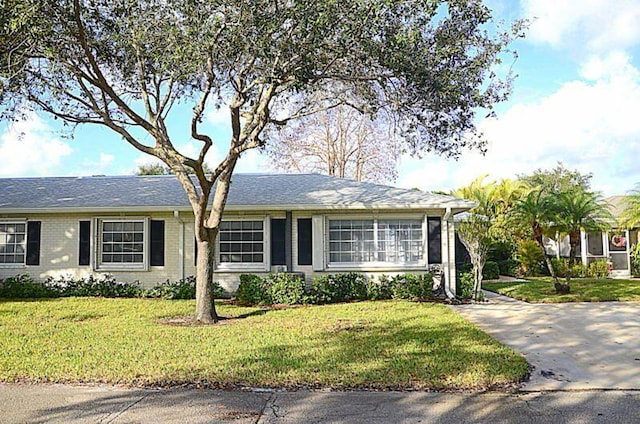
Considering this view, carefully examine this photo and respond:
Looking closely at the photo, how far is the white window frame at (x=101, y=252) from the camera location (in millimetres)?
15414

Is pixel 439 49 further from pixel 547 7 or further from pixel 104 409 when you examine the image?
pixel 104 409

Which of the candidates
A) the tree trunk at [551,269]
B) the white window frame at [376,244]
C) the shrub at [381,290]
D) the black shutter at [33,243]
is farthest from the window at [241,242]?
the tree trunk at [551,269]

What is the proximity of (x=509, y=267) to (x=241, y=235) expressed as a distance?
13606 mm

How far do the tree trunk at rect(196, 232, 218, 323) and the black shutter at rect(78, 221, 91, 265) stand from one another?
5.88 m

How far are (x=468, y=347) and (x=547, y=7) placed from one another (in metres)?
6.38

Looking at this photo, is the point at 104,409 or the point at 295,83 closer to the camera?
the point at 104,409

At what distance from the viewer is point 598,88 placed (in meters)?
15.0

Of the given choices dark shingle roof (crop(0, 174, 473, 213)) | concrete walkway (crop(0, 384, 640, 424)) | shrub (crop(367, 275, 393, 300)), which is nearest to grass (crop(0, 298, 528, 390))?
concrete walkway (crop(0, 384, 640, 424))

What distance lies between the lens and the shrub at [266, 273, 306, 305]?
45.5 ft

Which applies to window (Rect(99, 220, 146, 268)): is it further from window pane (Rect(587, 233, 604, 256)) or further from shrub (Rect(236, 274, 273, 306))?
window pane (Rect(587, 233, 604, 256))

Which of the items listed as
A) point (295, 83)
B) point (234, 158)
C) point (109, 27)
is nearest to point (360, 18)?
point (295, 83)

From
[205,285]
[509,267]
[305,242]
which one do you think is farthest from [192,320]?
[509,267]

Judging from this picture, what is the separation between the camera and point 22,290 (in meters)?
15.1

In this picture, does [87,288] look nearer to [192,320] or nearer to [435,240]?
[192,320]
